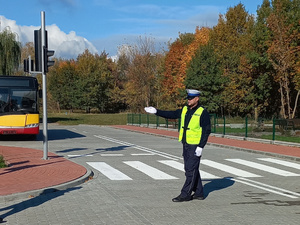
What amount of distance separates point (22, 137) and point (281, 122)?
13.9 m

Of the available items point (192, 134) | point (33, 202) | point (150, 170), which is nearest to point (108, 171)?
point (150, 170)

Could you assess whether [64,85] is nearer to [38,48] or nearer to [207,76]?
[207,76]

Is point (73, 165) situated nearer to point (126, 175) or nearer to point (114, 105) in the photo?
point (126, 175)

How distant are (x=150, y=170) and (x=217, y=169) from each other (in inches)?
77.5

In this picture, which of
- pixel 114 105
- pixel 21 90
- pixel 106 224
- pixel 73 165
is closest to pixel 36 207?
pixel 106 224

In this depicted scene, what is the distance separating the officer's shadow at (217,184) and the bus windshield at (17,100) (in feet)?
41.5

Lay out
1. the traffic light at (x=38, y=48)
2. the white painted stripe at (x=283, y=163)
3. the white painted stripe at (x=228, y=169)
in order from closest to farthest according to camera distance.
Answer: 1. the white painted stripe at (x=228, y=169)
2. the traffic light at (x=38, y=48)
3. the white painted stripe at (x=283, y=163)

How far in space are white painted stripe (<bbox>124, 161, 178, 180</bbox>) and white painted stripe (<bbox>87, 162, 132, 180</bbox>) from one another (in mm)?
705

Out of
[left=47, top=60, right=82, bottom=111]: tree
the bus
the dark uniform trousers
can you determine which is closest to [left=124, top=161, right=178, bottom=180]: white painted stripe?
the dark uniform trousers

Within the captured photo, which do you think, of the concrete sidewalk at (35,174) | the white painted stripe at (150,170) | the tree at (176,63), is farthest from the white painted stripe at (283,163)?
the tree at (176,63)

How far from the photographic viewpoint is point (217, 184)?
988 centimetres

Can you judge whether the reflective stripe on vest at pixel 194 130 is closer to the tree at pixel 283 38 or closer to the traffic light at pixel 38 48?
the traffic light at pixel 38 48

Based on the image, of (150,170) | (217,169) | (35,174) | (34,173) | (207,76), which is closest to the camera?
(35,174)

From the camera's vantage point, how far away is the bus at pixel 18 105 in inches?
803
